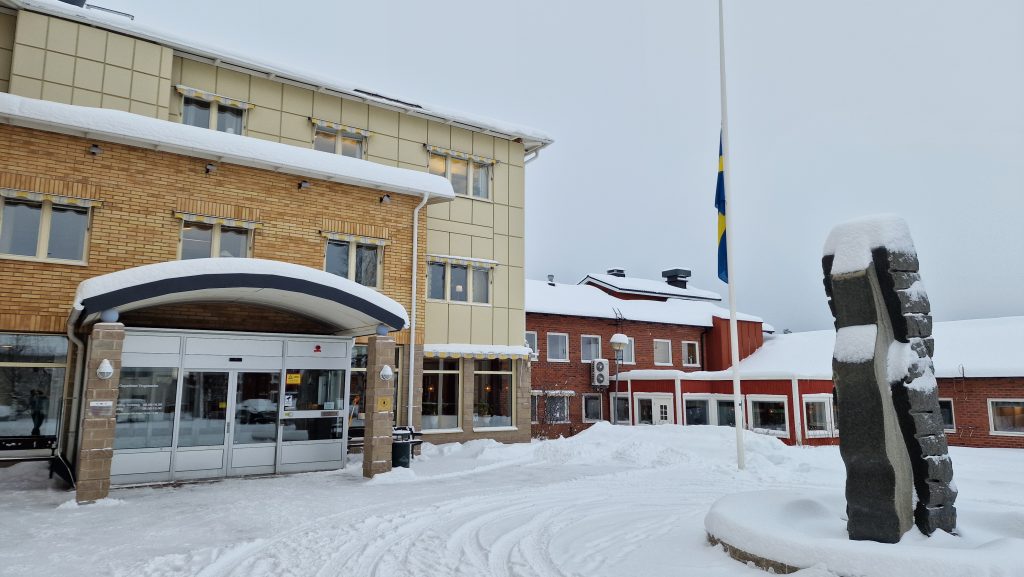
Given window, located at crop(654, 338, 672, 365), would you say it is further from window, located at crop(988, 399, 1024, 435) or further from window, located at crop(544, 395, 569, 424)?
window, located at crop(988, 399, 1024, 435)

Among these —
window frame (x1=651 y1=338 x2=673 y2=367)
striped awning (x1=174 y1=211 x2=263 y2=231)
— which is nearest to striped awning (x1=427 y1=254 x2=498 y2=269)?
striped awning (x1=174 y1=211 x2=263 y2=231)

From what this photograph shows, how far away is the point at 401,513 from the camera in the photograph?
9.16 m

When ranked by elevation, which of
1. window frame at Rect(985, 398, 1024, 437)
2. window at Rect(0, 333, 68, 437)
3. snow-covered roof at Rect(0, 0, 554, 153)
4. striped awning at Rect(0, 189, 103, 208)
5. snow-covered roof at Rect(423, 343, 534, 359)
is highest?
snow-covered roof at Rect(0, 0, 554, 153)

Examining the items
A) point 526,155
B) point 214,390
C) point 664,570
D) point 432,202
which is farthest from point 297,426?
point 526,155

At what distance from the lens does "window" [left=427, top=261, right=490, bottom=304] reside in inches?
707

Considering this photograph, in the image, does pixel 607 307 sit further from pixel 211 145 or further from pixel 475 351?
pixel 211 145

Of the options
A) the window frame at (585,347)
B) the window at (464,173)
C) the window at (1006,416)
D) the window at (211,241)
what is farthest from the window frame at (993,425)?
the window at (211,241)

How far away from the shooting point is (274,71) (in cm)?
1617

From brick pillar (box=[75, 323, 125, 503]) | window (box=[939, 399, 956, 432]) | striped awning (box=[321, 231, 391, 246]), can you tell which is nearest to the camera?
brick pillar (box=[75, 323, 125, 503])

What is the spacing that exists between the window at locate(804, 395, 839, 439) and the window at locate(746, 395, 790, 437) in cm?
68

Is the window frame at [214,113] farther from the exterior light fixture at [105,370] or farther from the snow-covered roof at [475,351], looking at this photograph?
the snow-covered roof at [475,351]

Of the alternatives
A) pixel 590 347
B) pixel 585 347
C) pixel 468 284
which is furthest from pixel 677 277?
pixel 468 284

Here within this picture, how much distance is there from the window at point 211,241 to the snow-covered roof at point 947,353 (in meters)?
16.6

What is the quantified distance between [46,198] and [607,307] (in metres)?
21.0
